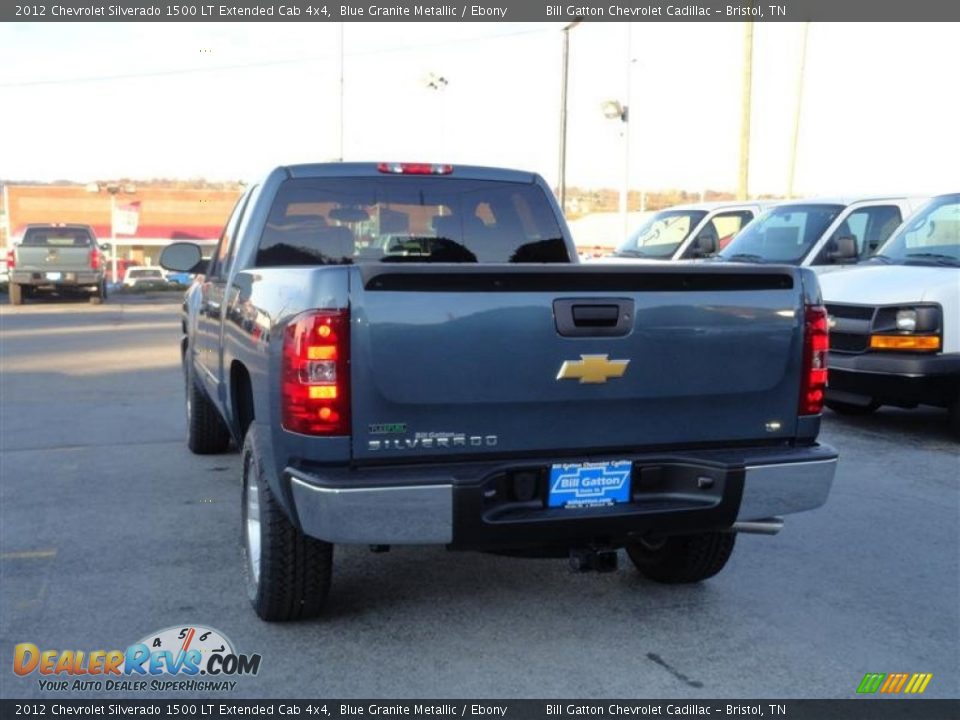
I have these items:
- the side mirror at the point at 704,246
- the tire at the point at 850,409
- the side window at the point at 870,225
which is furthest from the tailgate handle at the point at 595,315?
the side mirror at the point at 704,246

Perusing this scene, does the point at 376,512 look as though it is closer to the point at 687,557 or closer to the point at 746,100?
the point at 687,557

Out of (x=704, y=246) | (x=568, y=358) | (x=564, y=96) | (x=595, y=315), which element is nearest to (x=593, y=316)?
(x=595, y=315)

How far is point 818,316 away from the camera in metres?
4.20

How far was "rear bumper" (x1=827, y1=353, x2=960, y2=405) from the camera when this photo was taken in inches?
316

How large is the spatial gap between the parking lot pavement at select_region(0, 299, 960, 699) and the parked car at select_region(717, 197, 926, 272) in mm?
3849

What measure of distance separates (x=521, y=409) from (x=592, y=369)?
1.01 feet

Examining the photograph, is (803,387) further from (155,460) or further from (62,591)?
(155,460)

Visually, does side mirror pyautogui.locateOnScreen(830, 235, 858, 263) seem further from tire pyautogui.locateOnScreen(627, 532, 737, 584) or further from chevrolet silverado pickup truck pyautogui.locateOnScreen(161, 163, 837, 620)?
chevrolet silverado pickup truck pyautogui.locateOnScreen(161, 163, 837, 620)

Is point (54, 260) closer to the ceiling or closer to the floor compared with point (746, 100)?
closer to the floor

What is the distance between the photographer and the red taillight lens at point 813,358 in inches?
165

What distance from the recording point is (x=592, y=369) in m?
3.85

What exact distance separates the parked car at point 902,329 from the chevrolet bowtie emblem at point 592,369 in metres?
5.09

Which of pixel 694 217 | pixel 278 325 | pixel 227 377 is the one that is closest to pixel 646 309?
pixel 278 325

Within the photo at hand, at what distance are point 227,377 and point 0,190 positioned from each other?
81412 mm
